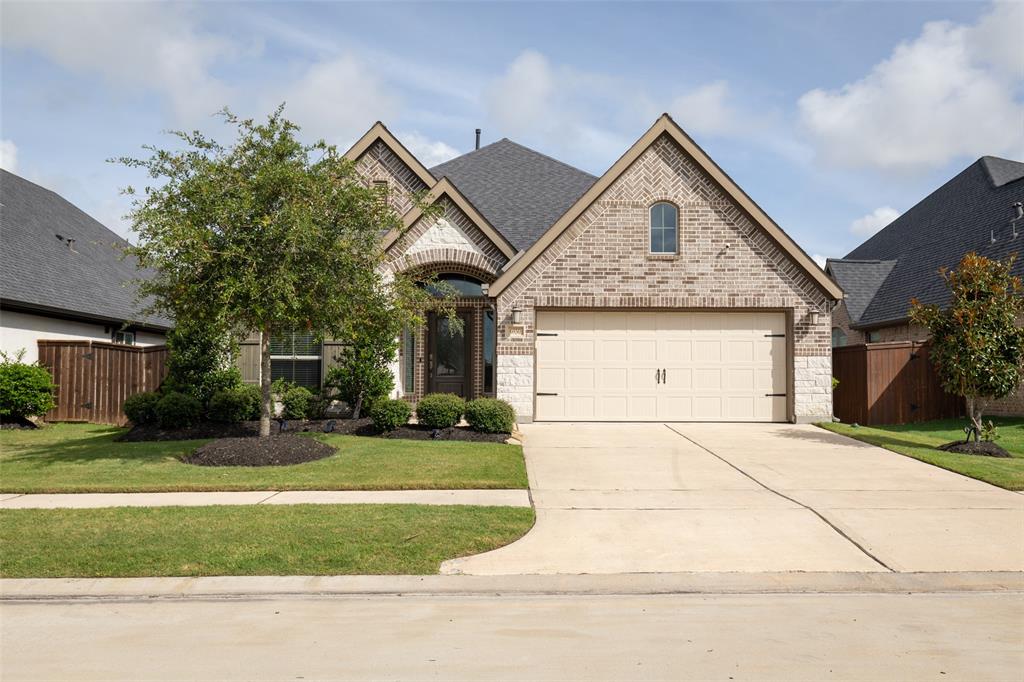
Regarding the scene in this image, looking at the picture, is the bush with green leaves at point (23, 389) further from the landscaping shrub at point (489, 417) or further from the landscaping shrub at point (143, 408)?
the landscaping shrub at point (489, 417)

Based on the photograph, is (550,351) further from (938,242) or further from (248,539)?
(938,242)

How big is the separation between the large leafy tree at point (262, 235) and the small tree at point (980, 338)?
396 inches

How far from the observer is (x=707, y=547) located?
6719 mm

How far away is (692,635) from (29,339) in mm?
18453

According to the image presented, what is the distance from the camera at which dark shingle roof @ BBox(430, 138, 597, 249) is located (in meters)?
20.5

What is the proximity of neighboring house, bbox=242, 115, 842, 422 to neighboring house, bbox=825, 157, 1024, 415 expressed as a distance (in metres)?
6.62

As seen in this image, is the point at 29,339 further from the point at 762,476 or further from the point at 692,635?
the point at 692,635

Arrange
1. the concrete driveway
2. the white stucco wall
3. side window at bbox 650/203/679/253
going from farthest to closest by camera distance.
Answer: the white stucco wall → side window at bbox 650/203/679/253 → the concrete driveway

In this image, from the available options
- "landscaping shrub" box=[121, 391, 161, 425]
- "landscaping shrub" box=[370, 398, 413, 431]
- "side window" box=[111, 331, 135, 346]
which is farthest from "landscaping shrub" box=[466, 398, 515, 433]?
"side window" box=[111, 331, 135, 346]

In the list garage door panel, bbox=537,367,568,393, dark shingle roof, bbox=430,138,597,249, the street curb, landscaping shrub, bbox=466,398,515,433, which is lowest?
the street curb

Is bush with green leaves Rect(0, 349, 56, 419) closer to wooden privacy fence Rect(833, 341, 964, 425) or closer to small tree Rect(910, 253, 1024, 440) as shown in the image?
small tree Rect(910, 253, 1024, 440)

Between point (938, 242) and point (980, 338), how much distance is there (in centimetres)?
1452

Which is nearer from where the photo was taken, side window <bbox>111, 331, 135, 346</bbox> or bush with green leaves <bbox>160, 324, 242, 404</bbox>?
bush with green leaves <bbox>160, 324, 242, 404</bbox>

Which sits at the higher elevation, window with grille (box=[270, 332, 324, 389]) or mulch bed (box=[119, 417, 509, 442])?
window with grille (box=[270, 332, 324, 389])
